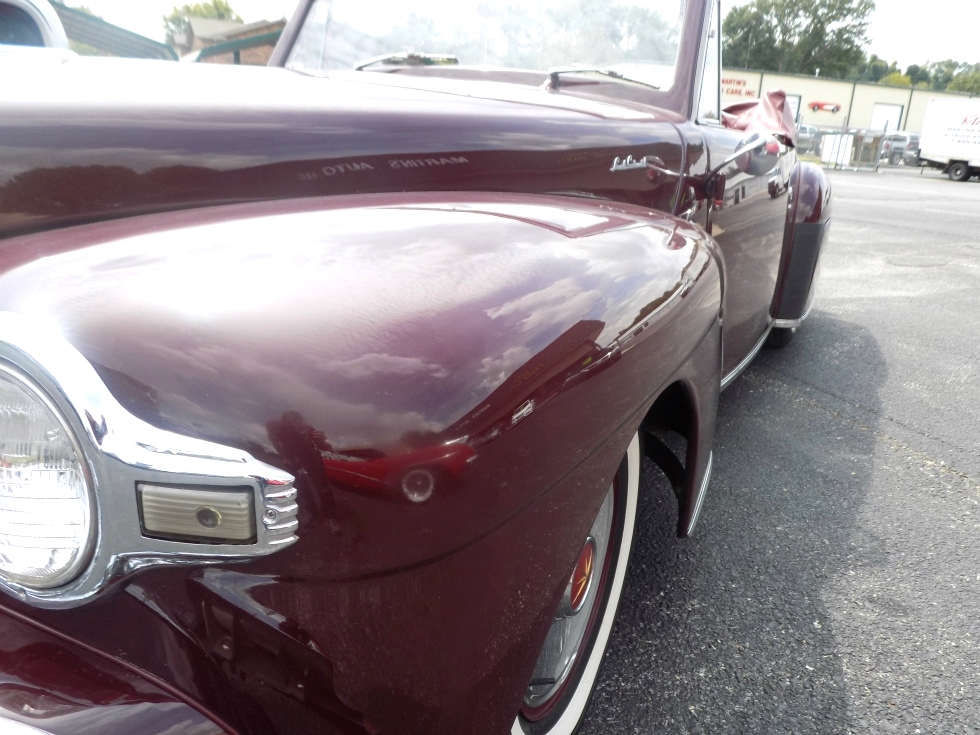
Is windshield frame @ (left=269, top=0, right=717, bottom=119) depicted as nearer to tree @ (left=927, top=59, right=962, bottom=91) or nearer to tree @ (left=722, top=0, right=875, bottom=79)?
tree @ (left=722, top=0, right=875, bottom=79)

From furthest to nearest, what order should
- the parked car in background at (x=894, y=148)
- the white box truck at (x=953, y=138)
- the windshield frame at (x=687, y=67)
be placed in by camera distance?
the parked car in background at (x=894, y=148), the white box truck at (x=953, y=138), the windshield frame at (x=687, y=67)

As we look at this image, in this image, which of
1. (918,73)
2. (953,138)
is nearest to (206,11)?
(953,138)

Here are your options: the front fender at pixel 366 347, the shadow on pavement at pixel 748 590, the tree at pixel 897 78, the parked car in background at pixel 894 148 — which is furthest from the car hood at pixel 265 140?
the tree at pixel 897 78

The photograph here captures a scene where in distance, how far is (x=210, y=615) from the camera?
768mm

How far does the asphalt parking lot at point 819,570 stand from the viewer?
5.05ft

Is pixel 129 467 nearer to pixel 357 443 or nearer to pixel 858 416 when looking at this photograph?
pixel 357 443

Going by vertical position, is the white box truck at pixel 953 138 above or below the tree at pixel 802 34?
below

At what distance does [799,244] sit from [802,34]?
79316 mm

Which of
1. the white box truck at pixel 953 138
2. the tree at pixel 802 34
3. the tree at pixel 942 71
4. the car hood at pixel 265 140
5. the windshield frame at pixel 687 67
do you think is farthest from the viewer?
the tree at pixel 942 71

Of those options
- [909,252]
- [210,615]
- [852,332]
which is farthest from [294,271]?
[909,252]

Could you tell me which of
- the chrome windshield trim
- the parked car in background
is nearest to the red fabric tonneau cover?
the chrome windshield trim

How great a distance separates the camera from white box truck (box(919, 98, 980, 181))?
24094 millimetres

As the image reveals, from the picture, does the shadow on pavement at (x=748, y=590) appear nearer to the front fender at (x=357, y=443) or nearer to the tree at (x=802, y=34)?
the front fender at (x=357, y=443)

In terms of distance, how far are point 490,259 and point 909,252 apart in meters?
7.39
